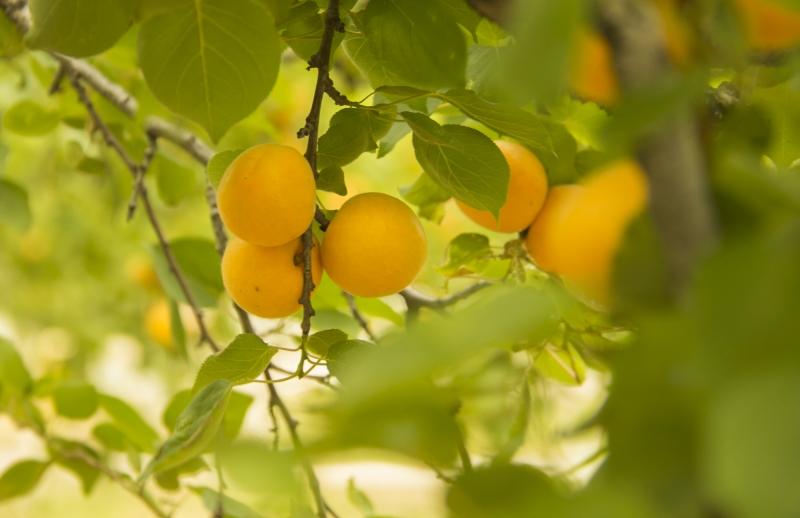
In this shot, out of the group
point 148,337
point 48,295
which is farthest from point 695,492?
point 48,295

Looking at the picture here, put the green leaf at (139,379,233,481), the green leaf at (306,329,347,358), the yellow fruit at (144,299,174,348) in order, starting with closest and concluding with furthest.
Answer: the green leaf at (139,379,233,481) → the green leaf at (306,329,347,358) → the yellow fruit at (144,299,174,348)

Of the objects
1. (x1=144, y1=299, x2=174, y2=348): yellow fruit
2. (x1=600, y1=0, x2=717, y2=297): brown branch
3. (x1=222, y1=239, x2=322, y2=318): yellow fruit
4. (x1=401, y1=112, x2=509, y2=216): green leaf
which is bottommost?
(x1=144, y1=299, x2=174, y2=348): yellow fruit

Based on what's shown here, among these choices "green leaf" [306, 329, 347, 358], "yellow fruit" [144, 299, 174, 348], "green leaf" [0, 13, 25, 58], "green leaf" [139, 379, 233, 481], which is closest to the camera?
"green leaf" [139, 379, 233, 481]

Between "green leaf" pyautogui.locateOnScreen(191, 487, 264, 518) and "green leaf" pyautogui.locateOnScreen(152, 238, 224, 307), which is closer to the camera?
"green leaf" pyautogui.locateOnScreen(191, 487, 264, 518)

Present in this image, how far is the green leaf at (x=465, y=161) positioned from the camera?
589 millimetres

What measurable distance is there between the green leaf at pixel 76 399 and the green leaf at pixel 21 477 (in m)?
0.06

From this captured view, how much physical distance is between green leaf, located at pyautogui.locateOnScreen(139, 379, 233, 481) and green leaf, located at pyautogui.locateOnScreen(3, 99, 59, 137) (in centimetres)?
78

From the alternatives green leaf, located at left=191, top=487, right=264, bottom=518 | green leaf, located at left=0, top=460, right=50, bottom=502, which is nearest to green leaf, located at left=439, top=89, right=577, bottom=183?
green leaf, located at left=191, top=487, right=264, bottom=518

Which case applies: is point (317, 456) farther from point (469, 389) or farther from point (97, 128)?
point (97, 128)

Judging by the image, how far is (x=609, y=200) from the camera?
30 cm

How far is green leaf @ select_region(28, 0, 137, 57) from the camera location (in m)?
0.52

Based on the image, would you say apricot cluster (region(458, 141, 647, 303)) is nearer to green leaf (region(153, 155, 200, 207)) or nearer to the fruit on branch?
the fruit on branch

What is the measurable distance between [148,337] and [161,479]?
3.57ft

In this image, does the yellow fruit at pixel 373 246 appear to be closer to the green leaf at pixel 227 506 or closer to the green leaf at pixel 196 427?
Answer: the green leaf at pixel 196 427
